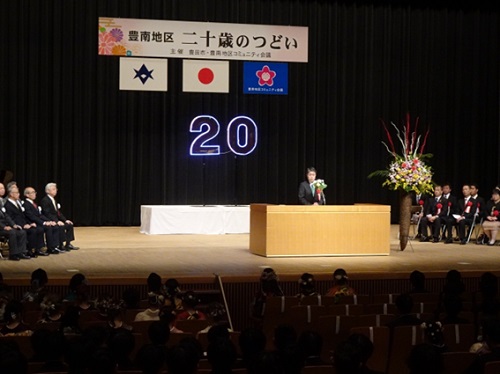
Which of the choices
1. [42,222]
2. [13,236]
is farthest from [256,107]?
[13,236]

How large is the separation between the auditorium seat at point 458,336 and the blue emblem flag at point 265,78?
1243cm

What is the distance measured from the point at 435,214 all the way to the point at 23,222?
23.4ft

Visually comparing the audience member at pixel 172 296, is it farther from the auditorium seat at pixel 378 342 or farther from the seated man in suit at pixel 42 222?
the seated man in suit at pixel 42 222

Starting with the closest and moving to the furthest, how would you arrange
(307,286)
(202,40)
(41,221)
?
(307,286) < (41,221) < (202,40)

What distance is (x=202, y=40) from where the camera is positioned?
1656 cm

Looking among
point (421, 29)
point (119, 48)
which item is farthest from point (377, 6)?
point (119, 48)

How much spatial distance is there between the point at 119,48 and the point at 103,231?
144 inches

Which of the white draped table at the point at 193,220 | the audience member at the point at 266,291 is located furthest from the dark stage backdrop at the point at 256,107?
the audience member at the point at 266,291

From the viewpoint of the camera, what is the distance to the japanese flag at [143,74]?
53.5 feet

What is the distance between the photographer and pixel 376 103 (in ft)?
59.4

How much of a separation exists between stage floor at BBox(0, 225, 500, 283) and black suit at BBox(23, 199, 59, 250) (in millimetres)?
287

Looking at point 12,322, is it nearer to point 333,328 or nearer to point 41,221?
point 333,328

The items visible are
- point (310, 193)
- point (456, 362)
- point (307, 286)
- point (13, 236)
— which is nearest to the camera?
point (456, 362)

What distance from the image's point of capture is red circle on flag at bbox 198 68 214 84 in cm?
1675
